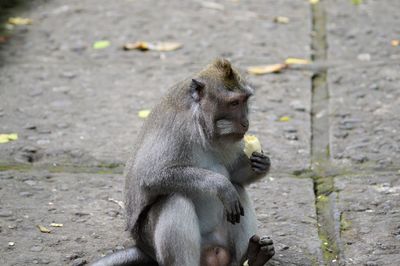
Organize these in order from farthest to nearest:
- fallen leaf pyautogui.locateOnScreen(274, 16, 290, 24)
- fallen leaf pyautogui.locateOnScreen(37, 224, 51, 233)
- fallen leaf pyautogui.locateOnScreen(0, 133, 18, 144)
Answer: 1. fallen leaf pyautogui.locateOnScreen(274, 16, 290, 24)
2. fallen leaf pyautogui.locateOnScreen(0, 133, 18, 144)
3. fallen leaf pyautogui.locateOnScreen(37, 224, 51, 233)

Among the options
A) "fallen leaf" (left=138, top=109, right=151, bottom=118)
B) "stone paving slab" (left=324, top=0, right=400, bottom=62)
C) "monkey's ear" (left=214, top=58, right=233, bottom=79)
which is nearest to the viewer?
"monkey's ear" (left=214, top=58, right=233, bottom=79)

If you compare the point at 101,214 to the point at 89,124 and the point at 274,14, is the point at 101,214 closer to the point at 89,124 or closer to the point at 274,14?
the point at 89,124

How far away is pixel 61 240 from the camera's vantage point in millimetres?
4594

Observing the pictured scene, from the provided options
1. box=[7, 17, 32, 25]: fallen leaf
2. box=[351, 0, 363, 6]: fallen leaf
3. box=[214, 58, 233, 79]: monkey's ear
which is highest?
box=[214, 58, 233, 79]: monkey's ear

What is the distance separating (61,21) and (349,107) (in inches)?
128

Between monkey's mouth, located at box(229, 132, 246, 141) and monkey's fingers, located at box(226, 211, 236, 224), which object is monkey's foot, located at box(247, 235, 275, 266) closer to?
monkey's fingers, located at box(226, 211, 236, 224)

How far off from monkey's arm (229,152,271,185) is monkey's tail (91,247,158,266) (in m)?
0.61

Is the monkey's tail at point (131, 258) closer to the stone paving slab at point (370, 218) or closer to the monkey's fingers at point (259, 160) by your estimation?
the monkey's fingers at point (259, 160)

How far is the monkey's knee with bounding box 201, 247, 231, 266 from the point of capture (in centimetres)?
415

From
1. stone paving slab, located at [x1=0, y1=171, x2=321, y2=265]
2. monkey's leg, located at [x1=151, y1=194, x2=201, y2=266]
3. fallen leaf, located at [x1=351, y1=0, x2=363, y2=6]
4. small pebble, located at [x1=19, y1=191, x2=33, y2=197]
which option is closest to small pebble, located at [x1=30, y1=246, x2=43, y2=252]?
stone paving slab, located at [x1=0, y1=171, x2=321, y2=265]

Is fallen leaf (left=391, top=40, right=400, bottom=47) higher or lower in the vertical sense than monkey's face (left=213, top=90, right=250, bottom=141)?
lower

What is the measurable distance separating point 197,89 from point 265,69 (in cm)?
292

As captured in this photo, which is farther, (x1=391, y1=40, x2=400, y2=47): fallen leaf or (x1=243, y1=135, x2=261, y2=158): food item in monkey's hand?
(x1=391, y1=40, x2=400, y2=47): fallen leaf

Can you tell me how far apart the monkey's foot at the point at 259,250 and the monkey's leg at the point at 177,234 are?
33cm
